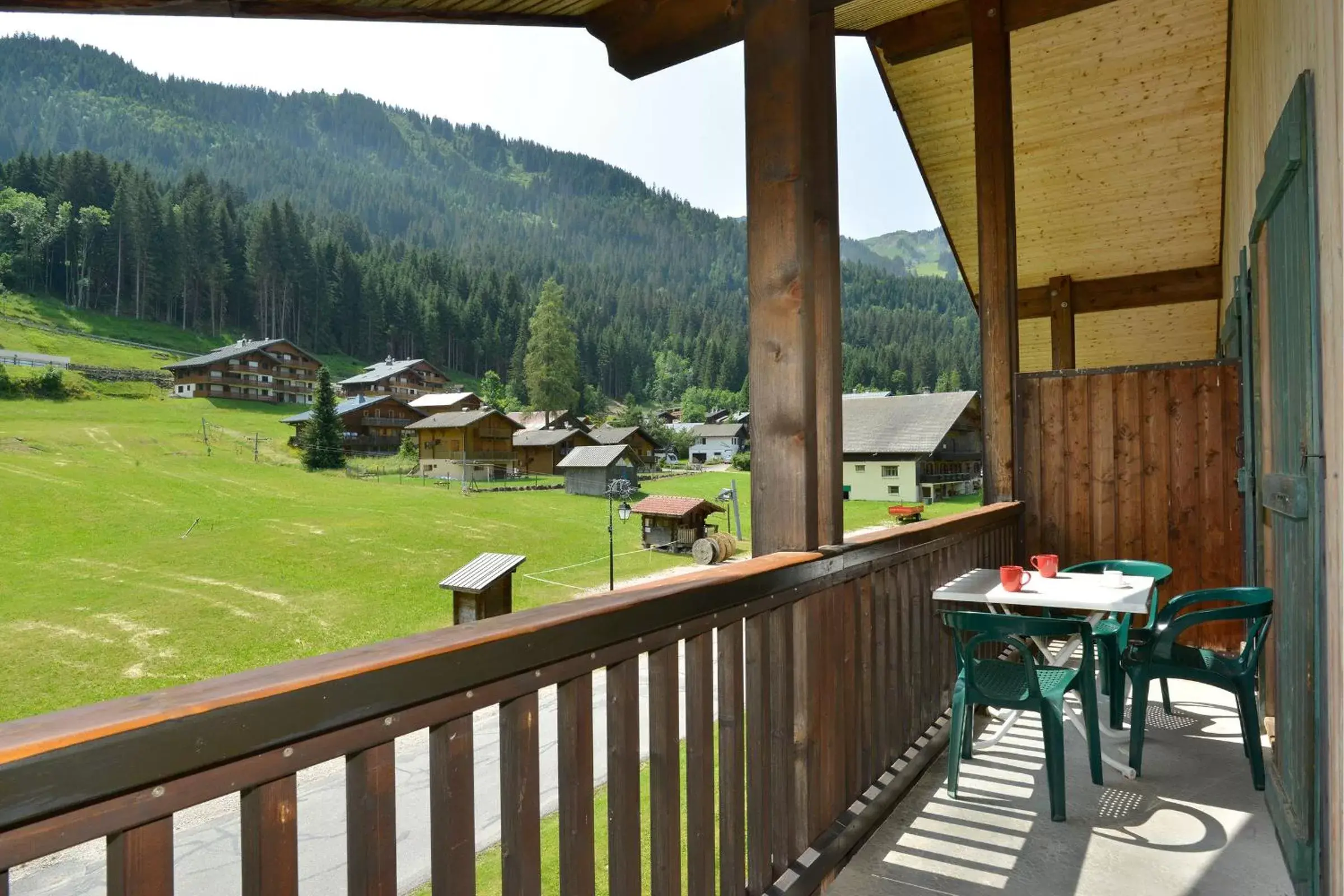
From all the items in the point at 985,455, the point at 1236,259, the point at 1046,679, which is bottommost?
the point at 1046,679

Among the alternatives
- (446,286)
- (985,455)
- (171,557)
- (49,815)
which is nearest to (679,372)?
(446,286)

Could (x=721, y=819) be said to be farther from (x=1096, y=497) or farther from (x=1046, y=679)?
(x=1096, y=497)

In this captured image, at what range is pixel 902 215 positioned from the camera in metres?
20.1

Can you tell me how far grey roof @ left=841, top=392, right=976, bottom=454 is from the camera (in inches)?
682

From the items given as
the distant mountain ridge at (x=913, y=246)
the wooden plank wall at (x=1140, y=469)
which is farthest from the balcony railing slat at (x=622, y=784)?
the distant mountain ridge at (x=913, y=246)

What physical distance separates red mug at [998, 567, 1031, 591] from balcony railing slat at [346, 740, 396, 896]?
2.56 meters

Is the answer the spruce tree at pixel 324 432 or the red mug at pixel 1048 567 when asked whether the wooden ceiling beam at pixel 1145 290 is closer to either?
the red mug at pixel 1048 567

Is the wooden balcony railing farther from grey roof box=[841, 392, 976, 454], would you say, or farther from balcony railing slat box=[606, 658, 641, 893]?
grey roof box=[841, 392, 976, 454]

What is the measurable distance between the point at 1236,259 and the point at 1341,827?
161 inches

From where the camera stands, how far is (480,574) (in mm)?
7195

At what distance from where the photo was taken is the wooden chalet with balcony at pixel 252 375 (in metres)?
12.2

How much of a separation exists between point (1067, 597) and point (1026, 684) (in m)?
0.41

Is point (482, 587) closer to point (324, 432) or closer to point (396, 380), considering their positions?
point (324, 432)

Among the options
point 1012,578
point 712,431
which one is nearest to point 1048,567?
point 1012,578
